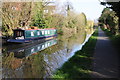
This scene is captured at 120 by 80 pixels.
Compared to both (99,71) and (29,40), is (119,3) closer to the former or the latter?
(99,71)

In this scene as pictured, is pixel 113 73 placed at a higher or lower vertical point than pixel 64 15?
lower

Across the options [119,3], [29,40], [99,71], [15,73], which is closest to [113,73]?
[99,71]

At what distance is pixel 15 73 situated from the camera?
8.34 m

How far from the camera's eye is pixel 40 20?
30.2 meters

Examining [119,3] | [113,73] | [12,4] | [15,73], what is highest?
[12,4]

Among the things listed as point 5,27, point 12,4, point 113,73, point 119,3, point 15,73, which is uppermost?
point 12,4

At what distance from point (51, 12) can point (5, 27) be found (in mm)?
12289

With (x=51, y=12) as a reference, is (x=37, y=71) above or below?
below

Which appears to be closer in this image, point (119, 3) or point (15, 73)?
point (15, 73)

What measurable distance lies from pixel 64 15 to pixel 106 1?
24145mm

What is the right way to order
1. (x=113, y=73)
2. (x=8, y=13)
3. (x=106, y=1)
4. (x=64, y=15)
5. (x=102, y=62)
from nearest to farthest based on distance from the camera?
(x=113, y=73) < (x=102, y=62) < (x=106, y=1) < (x=8, y=13) < (x=64, y=15)

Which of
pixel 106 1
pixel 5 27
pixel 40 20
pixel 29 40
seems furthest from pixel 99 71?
pixel 40 20

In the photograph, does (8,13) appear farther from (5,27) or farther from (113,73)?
(113,73)

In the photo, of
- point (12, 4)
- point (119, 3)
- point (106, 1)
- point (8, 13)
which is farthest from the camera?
point (8, 13)
